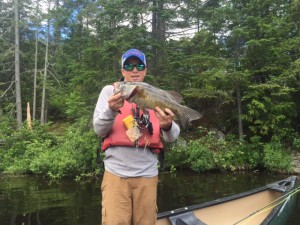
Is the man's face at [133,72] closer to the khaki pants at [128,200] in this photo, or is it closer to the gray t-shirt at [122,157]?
the gray t-shirt at [122,157]

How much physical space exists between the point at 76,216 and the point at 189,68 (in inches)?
473

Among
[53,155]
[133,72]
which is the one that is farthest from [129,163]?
[53,155]

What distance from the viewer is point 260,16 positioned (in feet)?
54.7

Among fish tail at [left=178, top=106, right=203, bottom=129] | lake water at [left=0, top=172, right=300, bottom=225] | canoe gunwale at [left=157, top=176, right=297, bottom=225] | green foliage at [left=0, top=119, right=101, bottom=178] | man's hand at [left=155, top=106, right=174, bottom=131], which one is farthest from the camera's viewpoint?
green foliage at [left=0, top=119, right=101, bottom=178]

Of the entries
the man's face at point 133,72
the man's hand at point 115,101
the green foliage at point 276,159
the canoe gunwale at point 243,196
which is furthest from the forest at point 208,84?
the man's hand at point 115,101

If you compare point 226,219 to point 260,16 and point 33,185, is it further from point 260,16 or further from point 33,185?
point 260,16

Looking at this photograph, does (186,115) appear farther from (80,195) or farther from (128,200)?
(80,195)

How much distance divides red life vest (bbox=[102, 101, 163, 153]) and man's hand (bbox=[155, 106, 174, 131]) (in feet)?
0.57

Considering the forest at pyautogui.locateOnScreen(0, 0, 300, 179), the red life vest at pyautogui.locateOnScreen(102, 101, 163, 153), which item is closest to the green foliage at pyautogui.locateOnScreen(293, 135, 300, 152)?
the forest at pyautogui.locateOnScreen(0, 0, 300, 179)

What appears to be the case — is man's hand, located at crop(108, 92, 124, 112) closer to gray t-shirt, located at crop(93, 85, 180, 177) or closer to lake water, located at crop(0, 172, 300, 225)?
gray t-shirt, located at crop(93, 85, 180, 177)

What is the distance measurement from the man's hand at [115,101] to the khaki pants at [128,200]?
0.65 meters

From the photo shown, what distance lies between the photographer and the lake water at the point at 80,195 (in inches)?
352

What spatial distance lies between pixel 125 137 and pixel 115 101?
44 cm

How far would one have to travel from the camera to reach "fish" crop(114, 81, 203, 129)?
2805 millimetres
